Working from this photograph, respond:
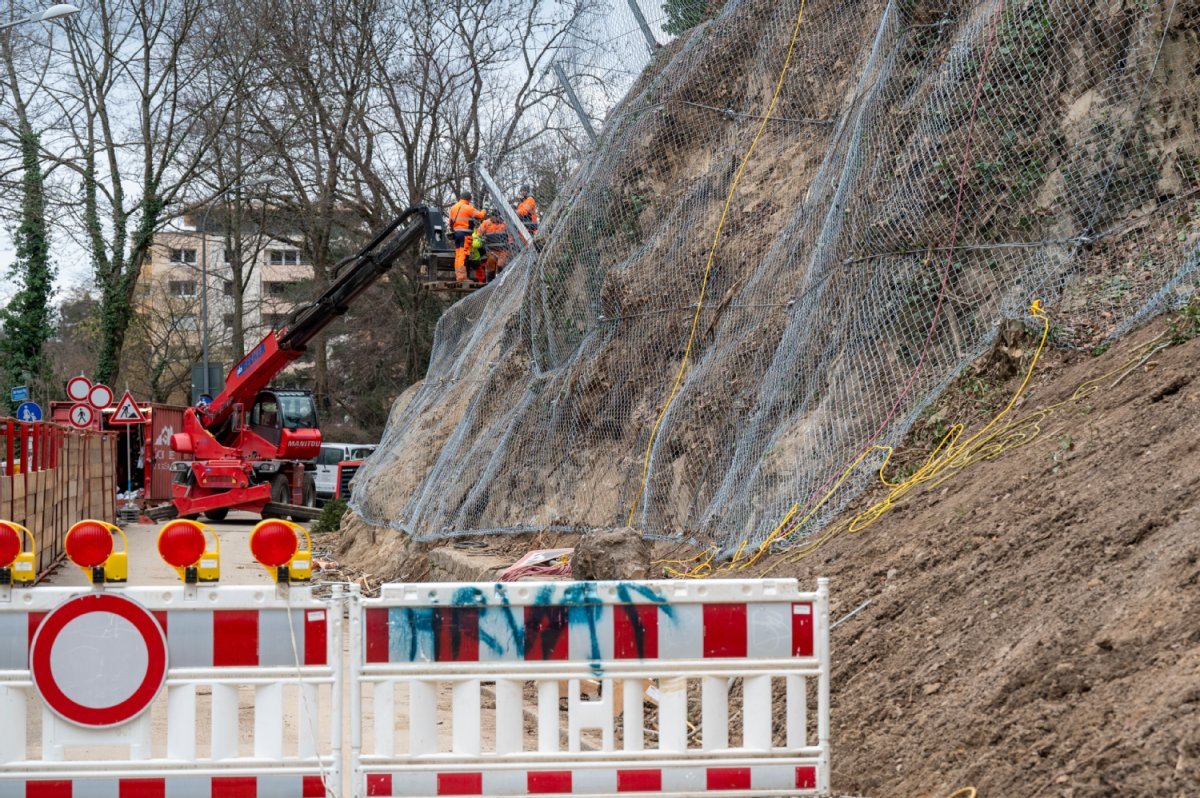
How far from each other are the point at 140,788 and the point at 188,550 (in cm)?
78

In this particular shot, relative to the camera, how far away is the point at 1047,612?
5133 mm

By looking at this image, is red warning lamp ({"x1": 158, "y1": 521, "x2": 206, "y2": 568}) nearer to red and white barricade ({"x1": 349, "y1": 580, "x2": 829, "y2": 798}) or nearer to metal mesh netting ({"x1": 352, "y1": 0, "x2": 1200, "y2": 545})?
red and white barricade ({"x1": 349, "y1": 580, "x2": 829, "y2": 798})

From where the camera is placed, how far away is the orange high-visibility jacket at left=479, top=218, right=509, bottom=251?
22.1 meters

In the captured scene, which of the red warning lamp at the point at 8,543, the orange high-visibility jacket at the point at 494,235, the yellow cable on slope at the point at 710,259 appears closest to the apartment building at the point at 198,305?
the orange high-visibility jacket at the point at 494,235

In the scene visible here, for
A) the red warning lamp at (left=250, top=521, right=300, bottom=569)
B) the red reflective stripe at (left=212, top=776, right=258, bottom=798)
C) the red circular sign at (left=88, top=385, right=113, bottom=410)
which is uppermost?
the red circular sign at (left=88, top=385, right=113, bottom=410)

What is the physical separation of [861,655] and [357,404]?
125ft

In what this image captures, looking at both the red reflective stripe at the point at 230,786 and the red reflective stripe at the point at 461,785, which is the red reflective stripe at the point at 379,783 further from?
the red reflective stripe at the point at 230,786

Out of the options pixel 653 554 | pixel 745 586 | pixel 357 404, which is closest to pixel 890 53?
pixel 653 554

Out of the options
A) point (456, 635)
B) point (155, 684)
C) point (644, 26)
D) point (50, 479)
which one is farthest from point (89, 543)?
point (50, 479)

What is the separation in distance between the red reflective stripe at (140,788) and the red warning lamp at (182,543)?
0.70 m

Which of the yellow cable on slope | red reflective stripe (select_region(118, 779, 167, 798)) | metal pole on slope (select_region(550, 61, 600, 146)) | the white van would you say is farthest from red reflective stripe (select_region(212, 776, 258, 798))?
the white van

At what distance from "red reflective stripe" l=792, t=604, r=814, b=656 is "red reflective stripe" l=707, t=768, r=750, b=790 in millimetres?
440

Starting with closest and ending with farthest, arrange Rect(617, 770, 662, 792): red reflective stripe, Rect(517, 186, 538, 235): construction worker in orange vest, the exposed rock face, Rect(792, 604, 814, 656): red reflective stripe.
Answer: Rect(617, 770, 662, 792): red reflective stripe, Rect(792, 604, 814, 656): red reflective stripe, the exposed rock face, Rect(517, 186, 538, 235): construction worker in orange vest

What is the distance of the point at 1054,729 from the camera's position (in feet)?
14.4
